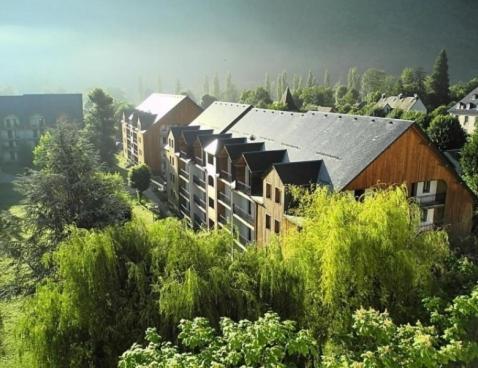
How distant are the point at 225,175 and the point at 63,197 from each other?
12995mm

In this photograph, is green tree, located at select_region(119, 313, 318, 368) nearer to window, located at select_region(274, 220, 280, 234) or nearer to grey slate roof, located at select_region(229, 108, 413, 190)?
grey slate roof, located at select_region(229, 108, 413, 190)

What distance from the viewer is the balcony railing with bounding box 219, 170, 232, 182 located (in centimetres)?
3294

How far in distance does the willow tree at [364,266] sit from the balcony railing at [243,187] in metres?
14.8

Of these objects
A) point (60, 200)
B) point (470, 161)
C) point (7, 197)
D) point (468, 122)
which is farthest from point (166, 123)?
point (468, 122)

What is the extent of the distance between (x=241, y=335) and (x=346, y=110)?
93.0 metres

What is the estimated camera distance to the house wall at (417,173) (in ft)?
78.7

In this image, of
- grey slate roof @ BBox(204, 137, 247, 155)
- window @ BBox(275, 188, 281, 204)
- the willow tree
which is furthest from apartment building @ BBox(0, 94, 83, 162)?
the willow tree

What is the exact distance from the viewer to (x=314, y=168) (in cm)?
2623

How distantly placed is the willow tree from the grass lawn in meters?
51.8

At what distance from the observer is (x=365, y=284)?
47.0 feet

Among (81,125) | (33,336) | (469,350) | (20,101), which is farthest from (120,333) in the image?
(20,101)

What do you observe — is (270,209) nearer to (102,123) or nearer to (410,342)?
(410,342)

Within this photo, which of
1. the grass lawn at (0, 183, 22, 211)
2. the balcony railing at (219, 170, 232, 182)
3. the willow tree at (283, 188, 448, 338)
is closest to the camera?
the willow tree at (283, 188, 448, 338)

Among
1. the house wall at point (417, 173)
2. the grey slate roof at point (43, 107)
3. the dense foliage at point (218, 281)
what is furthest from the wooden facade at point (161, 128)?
Result: the dense foliage at point (218, 281)
